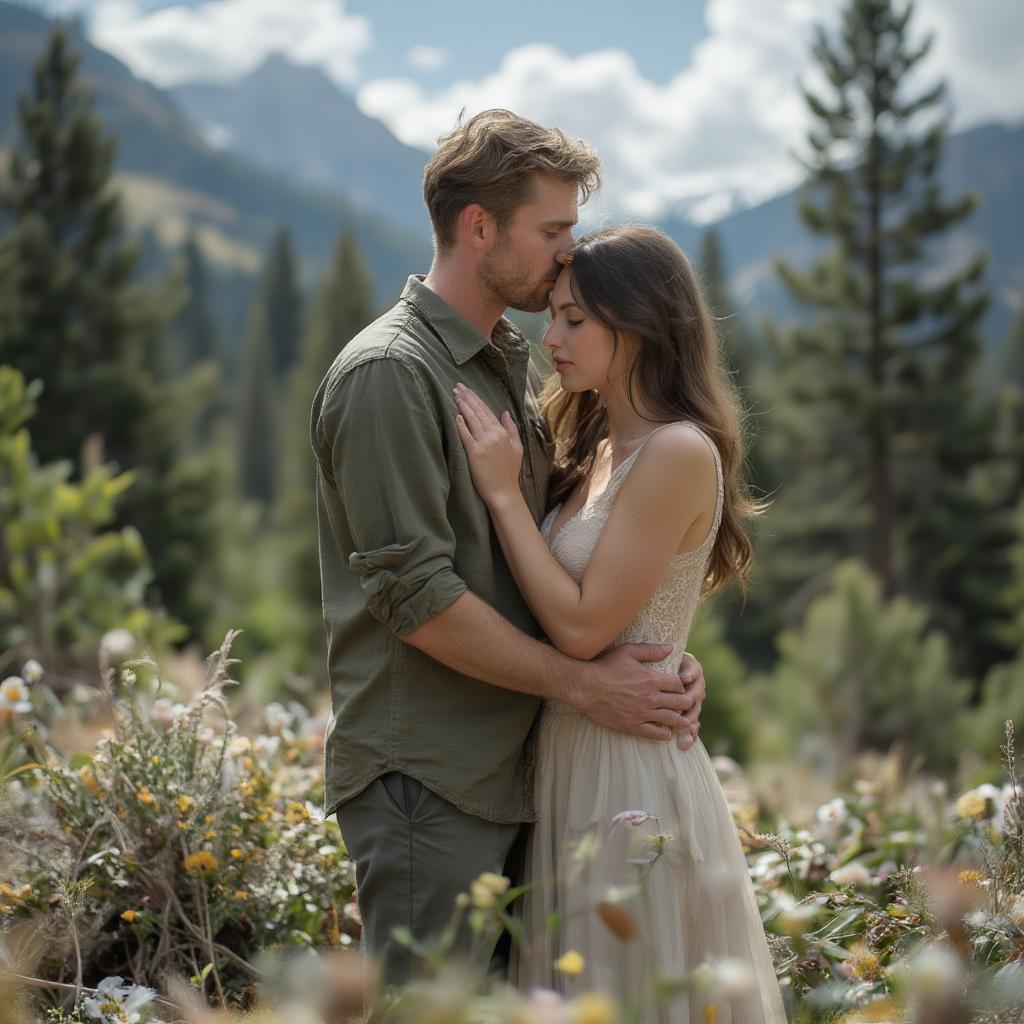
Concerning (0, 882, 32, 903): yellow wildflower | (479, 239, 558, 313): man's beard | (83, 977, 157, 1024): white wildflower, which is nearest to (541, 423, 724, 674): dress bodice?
(479, 239, 558, 313): man's beard

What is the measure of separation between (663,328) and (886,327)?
83.5ft

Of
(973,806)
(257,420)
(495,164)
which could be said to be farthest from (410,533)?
(257,420)

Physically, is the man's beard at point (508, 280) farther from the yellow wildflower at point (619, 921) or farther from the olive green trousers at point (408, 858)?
the yellow wildflower at point (619, 921)

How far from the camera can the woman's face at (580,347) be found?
2.88m

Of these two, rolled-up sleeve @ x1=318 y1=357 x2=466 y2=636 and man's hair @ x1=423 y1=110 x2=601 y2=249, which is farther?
man's hair @ x1=423 y1=110 x2=601 y2=249

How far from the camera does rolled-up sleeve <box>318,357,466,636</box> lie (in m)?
2.44

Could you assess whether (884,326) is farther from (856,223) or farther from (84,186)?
(84,186)

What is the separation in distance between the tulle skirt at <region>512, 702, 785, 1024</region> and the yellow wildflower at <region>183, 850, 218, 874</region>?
79 centimetres

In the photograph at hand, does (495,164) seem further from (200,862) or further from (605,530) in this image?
(200,862)

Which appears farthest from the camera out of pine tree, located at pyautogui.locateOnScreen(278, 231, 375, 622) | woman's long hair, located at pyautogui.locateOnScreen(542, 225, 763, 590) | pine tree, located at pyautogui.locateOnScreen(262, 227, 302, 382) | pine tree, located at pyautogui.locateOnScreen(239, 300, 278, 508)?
pine tree, located at pyautogui.locateOnScreen(262, 227, 302, 382)

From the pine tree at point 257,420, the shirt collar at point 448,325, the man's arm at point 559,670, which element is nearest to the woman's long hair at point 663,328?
the shirt collar at point 448,325

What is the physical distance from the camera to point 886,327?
26594mm

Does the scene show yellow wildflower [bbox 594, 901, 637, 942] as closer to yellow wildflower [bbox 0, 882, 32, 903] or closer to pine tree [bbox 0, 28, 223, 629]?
yellow wildflower [bbox 0, 882, 32, 903]

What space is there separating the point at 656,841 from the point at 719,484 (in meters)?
1.03
